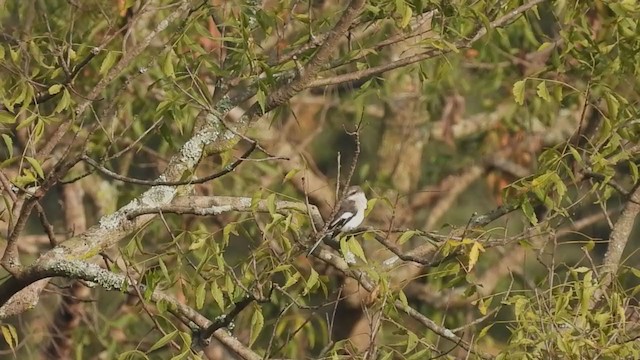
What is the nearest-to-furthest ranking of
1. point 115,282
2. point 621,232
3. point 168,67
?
point 168,67
point 115,282
point 621,232

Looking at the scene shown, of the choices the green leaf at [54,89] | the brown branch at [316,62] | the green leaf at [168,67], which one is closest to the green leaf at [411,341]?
the brown branch at [316,62]

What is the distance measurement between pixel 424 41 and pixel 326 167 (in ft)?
24.1

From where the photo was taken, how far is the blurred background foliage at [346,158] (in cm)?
457

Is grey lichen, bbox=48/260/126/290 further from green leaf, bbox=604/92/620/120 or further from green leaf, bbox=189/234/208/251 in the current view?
green leaf, bbox=604/92/620/120

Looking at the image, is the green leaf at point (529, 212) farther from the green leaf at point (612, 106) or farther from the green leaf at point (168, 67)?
the green leaf at point (168, 67)

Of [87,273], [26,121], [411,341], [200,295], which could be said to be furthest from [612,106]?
[26,121]

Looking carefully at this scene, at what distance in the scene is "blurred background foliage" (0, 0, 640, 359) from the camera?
4.57m

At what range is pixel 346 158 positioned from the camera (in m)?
12.7

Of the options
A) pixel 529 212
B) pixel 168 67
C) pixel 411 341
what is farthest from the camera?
pixel 529 212

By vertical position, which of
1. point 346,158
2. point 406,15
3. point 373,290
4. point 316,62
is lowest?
point 346,158

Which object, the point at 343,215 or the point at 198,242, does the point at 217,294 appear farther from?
the point at 343,215

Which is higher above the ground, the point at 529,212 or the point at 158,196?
the point at 158,196

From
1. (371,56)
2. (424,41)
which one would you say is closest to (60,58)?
(424,41)

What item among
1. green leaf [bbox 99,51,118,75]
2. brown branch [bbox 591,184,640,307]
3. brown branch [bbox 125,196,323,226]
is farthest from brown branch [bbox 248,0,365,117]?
brown branch [bbox 591,184,640,307]
